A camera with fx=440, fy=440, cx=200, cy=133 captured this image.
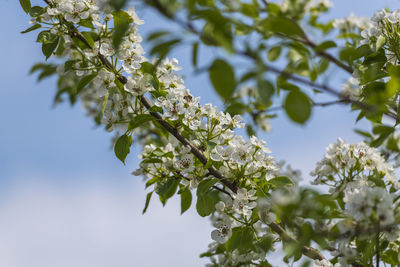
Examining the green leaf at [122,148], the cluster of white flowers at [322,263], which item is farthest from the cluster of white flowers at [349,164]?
the green leaf at [122,148]

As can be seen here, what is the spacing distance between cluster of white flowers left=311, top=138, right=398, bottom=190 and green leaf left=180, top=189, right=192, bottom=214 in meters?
0.83

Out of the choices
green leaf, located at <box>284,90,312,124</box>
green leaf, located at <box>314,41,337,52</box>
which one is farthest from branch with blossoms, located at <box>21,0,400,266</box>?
green leaf, located at <box>284,90,312,124</box>

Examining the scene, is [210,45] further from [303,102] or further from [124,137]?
[124,137]

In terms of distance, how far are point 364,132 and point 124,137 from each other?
1.93 meters

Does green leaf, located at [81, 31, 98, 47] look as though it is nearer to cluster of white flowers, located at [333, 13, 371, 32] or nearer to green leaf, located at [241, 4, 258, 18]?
green leaf, located at [241, 4, 258, 18]

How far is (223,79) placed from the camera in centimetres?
120

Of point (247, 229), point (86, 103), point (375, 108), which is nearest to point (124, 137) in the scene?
point (247, 229)

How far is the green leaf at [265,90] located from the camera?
47.6 inches

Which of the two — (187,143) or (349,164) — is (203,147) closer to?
(187,143)

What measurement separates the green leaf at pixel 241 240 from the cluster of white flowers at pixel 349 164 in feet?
2.15

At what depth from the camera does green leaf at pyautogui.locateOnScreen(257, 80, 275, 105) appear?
3.96 ft

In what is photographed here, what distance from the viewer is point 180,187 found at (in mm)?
2586

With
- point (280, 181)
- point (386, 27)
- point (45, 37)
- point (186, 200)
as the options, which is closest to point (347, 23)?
point (386, 27)

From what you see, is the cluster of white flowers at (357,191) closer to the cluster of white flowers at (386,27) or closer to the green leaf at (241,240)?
the green leaf at (241,240)
